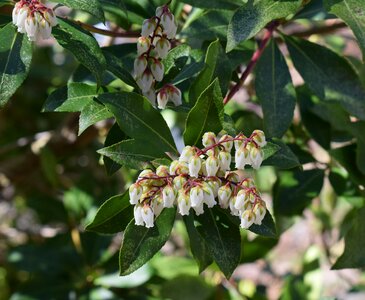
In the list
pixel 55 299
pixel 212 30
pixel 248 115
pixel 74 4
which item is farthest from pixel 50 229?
pixel 74 4

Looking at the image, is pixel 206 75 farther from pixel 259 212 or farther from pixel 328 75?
pixel 328 75

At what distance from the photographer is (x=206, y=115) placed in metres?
1.20

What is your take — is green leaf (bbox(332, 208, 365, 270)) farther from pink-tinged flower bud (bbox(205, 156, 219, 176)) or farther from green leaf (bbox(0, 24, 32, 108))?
green leaf (bbox(0, 24, 32, 108))

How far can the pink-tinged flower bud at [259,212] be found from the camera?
1.11 meters

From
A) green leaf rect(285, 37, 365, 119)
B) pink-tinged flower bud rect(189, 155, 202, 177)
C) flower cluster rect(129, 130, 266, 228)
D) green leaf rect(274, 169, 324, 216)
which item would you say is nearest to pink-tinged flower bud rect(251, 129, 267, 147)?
flower cluster rect(129, 130, 266, 228)

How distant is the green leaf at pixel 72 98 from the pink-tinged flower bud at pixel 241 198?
36cm

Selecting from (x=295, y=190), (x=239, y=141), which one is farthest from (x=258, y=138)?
(x=295, y=190)

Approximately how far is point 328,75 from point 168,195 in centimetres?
62

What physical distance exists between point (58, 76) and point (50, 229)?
67 centimetres

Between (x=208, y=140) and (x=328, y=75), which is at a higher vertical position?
(x=208, y=140)

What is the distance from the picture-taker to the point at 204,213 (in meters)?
1.23

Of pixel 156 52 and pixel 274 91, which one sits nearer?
pixel 156 52

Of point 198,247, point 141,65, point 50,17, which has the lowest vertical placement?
point 198,247

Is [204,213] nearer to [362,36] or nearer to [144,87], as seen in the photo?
[144,87]
